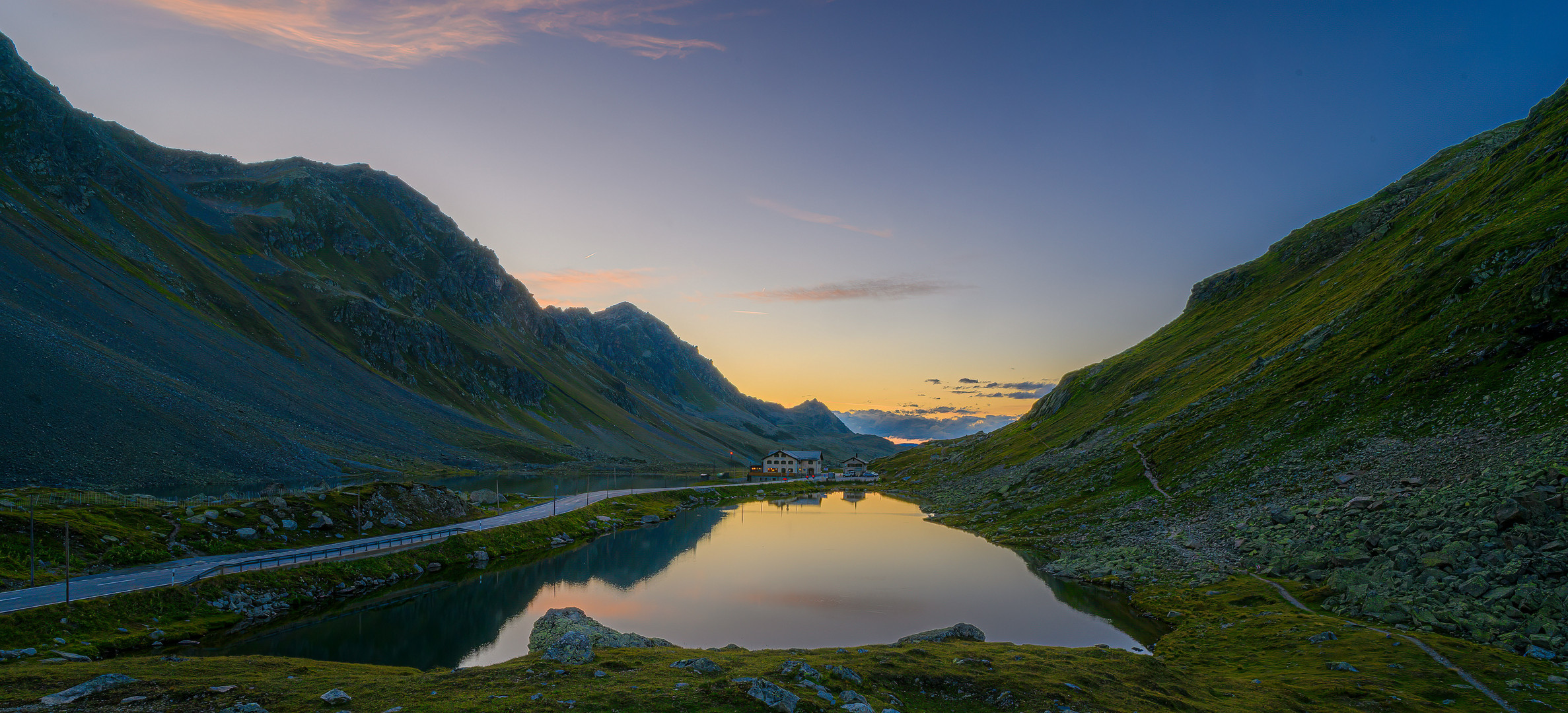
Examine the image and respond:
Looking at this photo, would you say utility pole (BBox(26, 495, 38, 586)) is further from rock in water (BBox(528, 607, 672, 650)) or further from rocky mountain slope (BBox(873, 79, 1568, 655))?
rocky mountain slope (BBox(873, 79, 1568, 655))

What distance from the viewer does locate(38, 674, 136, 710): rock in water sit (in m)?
21.2

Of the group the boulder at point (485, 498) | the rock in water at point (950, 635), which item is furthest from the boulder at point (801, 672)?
the boulder at point (485, 498)

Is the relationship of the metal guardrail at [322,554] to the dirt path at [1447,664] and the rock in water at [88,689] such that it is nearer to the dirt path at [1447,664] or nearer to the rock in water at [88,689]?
the rock in water at [88,689]

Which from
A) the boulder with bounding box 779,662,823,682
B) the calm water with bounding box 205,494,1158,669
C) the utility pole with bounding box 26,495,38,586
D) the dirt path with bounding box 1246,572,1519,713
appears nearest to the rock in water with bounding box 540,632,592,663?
the boulder with bounding box 779,662,823,682

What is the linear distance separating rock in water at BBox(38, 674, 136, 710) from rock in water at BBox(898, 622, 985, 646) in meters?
36.3

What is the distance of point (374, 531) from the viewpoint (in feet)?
238

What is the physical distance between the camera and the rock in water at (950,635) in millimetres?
41312

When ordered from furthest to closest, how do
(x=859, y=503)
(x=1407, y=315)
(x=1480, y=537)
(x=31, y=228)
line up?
(x=31, y=228), (x=859, y=503), (x=1407, y=315), (x=1480, y=537)

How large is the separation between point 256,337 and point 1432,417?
251 meters

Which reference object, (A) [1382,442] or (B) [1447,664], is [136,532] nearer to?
(B) [1447,664]

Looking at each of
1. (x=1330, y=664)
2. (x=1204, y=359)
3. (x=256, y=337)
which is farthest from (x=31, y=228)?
(x=1204, y=359)

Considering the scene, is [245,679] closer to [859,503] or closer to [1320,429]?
[1320,429]

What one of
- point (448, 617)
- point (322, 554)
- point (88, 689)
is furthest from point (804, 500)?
point (88, 689)

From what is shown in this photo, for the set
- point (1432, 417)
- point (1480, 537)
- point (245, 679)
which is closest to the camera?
point (245, 679)
